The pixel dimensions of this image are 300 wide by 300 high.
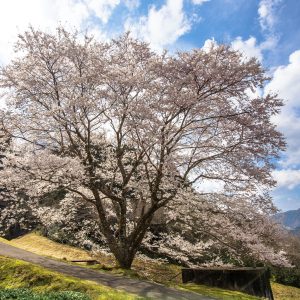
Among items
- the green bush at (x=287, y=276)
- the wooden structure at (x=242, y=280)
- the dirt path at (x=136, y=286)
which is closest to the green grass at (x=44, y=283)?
the dirt path at (x=136, y=286)

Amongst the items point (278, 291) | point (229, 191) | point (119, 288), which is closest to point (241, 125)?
point (229, 191)

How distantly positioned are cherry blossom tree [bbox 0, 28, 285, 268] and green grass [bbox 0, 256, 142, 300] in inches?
160

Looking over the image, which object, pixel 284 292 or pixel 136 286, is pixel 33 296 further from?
pixel 284 292

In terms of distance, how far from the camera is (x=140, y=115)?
12438 millimetres

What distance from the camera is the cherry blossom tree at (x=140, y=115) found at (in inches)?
478

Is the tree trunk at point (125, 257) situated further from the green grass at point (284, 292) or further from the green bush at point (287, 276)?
the green bush at point (287, 276)

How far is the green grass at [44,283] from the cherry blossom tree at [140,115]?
4.05 metres

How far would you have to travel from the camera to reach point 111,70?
13.5m

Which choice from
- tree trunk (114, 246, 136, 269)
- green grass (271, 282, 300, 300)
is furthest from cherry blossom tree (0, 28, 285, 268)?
green grass (271, 282, 300, 300)

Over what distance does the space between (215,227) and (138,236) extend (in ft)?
12.1

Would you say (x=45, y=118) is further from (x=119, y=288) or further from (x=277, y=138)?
(x=277, y=138)

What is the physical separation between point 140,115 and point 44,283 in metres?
6.36

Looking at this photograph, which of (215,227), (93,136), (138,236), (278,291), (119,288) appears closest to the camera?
(119,288)

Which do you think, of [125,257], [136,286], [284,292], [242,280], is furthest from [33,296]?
[284,292]
